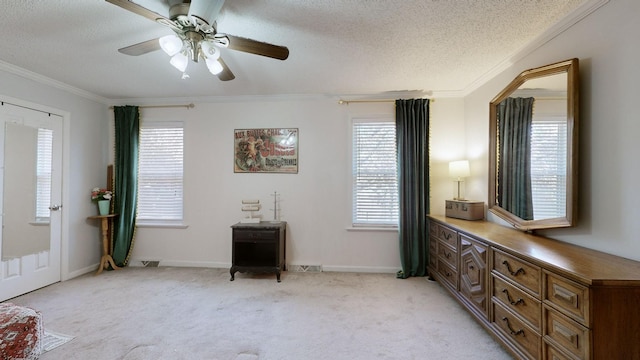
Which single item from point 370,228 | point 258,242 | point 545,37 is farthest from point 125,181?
point 545,37

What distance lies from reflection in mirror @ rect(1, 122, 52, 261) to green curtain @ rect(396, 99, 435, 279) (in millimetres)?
4459

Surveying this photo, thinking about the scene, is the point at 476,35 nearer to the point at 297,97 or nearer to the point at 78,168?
the point at 297,97

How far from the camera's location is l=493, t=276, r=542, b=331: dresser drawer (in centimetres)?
161

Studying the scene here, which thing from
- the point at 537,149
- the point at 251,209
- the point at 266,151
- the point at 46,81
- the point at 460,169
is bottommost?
the point at 251,209

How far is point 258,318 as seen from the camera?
7.82ft

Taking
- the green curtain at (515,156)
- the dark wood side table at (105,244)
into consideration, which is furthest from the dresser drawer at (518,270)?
the dark wood side table at (105,244)

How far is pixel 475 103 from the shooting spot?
3.27 m

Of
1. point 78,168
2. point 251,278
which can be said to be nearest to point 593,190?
point 251,278

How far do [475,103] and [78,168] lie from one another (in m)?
5.38

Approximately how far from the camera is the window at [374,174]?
11.8 feet

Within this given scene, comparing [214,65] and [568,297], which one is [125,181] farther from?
[568,297]

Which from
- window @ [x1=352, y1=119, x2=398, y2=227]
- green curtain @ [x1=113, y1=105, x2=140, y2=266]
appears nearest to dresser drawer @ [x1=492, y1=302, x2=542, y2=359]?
window @ [x1=352, y1=119, x2=398, y2=227]

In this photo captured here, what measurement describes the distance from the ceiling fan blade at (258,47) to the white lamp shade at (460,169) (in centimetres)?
249

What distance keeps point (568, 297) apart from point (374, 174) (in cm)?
243
